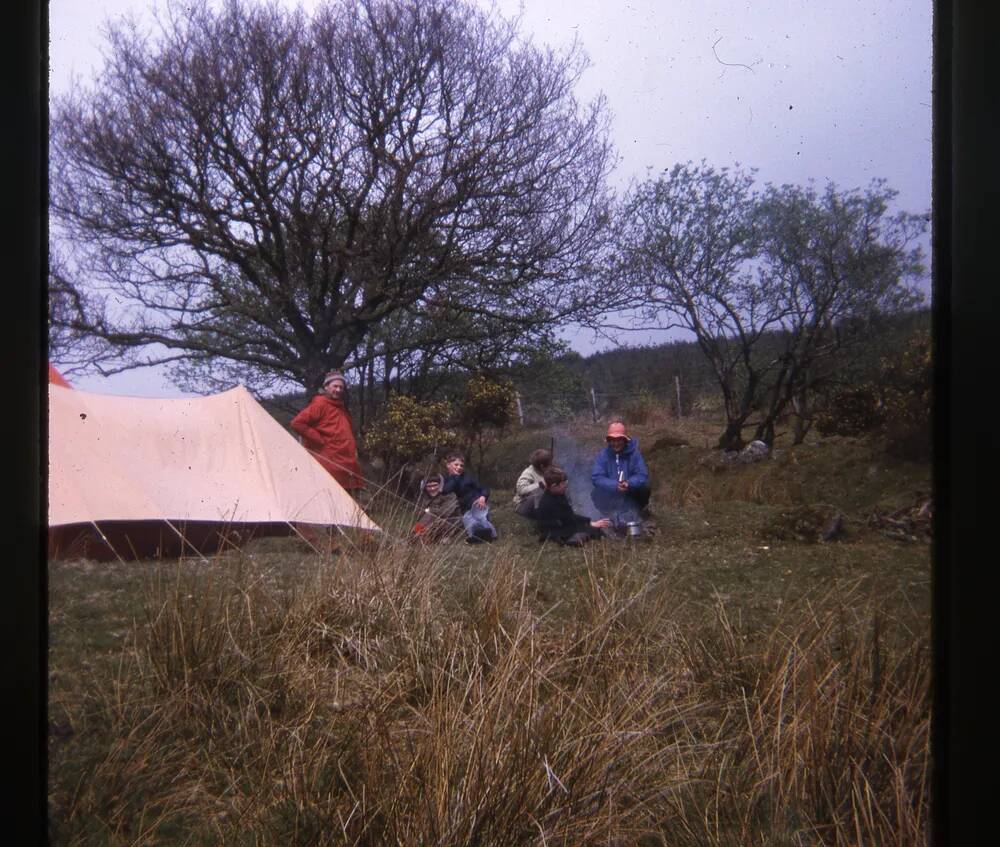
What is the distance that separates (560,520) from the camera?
2553mm

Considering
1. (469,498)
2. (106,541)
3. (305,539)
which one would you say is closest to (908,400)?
(469,498)

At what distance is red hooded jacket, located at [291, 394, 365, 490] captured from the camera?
8.52 feet

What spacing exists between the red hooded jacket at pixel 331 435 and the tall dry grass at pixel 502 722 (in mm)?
424

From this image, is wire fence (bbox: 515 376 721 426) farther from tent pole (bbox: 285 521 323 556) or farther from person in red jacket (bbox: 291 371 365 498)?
tent pole (bbox: 285 521 323 556)

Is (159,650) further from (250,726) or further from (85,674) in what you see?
(250,726)

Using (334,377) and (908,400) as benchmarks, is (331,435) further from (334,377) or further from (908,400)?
(908,400)

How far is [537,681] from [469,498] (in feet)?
2.03

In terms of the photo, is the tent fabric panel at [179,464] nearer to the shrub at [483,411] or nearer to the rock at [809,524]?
the shrub at [483,411]

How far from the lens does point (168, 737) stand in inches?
95.0

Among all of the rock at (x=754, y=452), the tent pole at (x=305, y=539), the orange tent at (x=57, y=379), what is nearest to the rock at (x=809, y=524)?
the rock at (x=754, y=452)

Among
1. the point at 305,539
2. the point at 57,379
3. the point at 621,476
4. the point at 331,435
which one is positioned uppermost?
the point at 57,379

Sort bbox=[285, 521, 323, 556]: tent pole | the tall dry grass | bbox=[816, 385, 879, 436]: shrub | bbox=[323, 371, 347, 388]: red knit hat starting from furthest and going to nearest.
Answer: bbox=[285, 521, 323, 556]: tent pole → bbox=[323, 371, 347, 388]: red knit hat → bbox=[816, 385, 879, 436]: shrub → the tall dry grass

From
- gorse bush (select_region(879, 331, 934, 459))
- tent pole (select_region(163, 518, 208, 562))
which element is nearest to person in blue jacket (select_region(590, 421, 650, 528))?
gorse bush (select_region(879, 331, 934, 459))

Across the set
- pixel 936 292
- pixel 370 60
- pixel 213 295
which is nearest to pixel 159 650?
pixel 213 295
